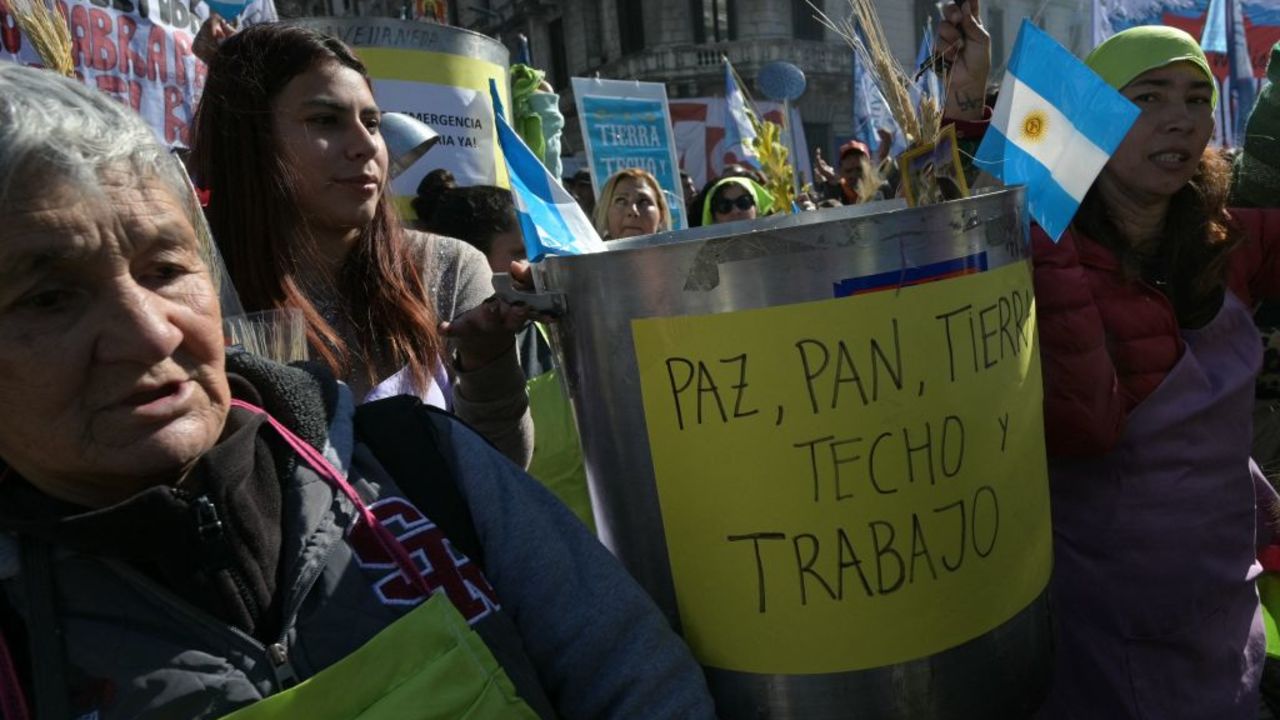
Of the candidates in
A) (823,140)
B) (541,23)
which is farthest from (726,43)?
(541,23)

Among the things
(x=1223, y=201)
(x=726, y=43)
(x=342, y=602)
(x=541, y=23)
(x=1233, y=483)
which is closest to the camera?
(x=342, y=602)

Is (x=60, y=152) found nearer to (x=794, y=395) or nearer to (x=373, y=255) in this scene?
(x=794, y=395)

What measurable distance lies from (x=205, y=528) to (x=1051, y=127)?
3.54 feet

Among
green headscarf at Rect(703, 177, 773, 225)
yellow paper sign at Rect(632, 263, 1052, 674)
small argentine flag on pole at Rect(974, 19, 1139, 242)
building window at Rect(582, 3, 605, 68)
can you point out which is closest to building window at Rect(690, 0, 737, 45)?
building window at Rect(582, 3, 605, 68)

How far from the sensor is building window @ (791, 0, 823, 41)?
2495 cm

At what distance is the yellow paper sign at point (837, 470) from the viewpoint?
928 millimetres

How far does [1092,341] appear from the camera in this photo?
1.46m

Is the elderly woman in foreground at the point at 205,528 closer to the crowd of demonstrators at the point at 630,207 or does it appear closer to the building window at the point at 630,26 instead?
the crowd of demonstrators at the point at 630,207

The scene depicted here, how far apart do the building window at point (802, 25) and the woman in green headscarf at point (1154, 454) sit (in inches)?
978

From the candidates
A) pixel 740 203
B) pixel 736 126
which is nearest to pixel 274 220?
Answer: pixel 740 203

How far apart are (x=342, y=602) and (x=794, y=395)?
51 centimetres

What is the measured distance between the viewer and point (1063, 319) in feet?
4.80

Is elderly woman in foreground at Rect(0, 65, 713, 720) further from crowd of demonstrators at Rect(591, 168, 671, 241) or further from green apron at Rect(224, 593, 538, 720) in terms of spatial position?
crowd of demonstrators at Rect(591, 168, 671, 241)

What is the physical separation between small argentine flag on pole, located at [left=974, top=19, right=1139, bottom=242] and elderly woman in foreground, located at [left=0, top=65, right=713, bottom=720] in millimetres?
715
